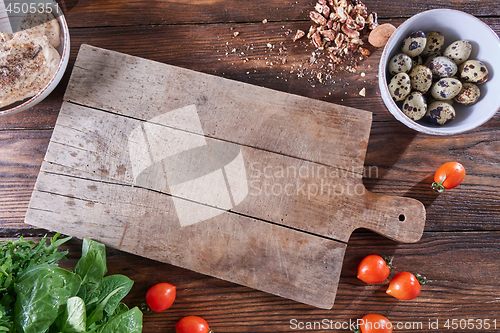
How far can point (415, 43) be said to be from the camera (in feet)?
2.82

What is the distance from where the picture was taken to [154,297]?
2.92 ft

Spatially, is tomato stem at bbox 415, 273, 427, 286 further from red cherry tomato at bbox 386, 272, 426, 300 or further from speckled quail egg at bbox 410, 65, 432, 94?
speckled quail egg at bbox 410, 65, 432, 94

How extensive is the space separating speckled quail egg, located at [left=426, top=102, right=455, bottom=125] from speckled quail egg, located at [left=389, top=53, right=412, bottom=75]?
0.13m

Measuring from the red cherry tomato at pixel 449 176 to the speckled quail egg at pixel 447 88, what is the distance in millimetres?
201

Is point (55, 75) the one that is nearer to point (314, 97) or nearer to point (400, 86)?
point (314, 97)

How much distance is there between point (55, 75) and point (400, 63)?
97 cm

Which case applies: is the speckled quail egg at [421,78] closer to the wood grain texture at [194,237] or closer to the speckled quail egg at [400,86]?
the speckled quail egg at [400,86]

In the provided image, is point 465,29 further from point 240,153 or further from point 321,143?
point 240,153

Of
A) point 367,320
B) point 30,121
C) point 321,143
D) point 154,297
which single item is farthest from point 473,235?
point 30,121

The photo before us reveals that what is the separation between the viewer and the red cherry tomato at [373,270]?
0.89 metres

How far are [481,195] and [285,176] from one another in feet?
2.07

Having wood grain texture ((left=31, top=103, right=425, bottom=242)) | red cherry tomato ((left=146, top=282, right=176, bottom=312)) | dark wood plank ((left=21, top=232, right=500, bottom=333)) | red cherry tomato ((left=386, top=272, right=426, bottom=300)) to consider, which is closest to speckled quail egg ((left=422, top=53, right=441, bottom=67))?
wood grain texture ((left=31, top=103, right=425, bottom=242))

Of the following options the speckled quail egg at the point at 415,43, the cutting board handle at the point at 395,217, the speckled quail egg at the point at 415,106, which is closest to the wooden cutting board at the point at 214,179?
the cutting board handle at the point at 395,217

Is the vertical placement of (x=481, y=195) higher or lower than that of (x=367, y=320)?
higher
